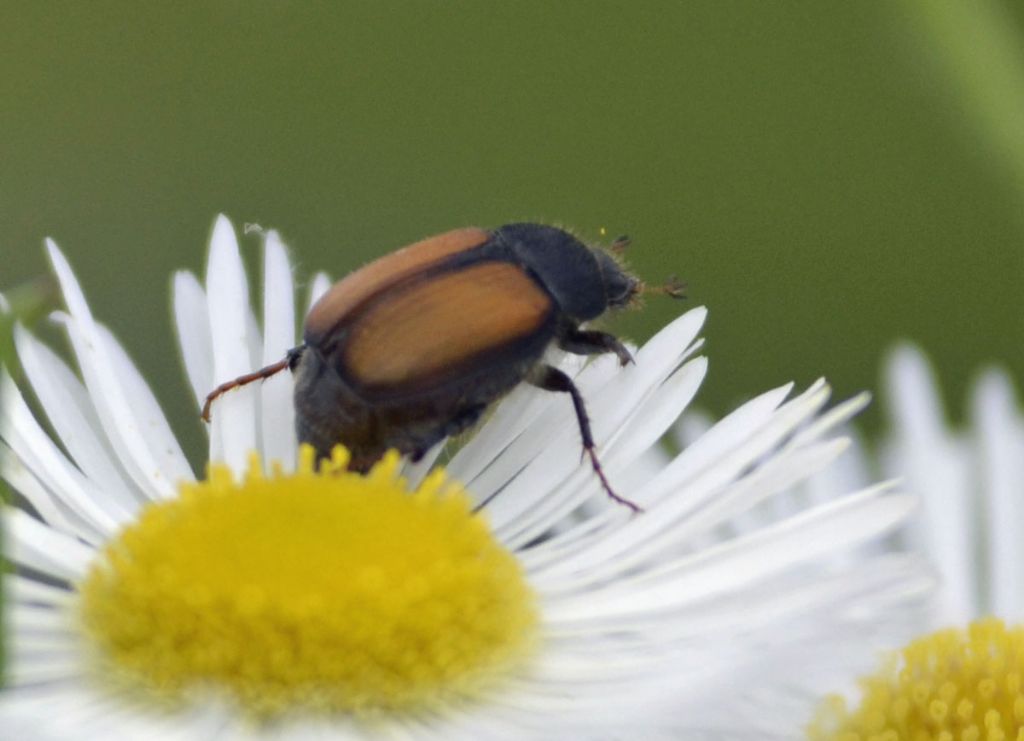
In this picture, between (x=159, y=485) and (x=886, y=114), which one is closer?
(x=159, y=485)

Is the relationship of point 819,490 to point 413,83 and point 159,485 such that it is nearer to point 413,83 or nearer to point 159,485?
point 159,485

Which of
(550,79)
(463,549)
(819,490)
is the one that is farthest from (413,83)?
(463,549)

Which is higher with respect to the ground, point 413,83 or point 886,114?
point 413,83

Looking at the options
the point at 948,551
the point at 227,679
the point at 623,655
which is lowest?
the point at 948,551

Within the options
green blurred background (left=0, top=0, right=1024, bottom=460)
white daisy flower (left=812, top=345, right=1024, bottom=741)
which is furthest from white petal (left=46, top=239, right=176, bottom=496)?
green blurred background (left=0, top=0, right=1024, bottom=460)

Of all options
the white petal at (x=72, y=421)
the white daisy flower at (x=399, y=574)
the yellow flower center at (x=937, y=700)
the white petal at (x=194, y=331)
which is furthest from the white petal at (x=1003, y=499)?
the white petal at (x=72, y=421)

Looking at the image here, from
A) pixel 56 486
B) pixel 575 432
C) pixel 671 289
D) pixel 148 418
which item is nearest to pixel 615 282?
pixel 671 289

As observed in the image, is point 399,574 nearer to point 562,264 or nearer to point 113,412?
point 113,412

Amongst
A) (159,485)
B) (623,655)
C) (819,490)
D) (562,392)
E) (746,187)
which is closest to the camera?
(623,655)
